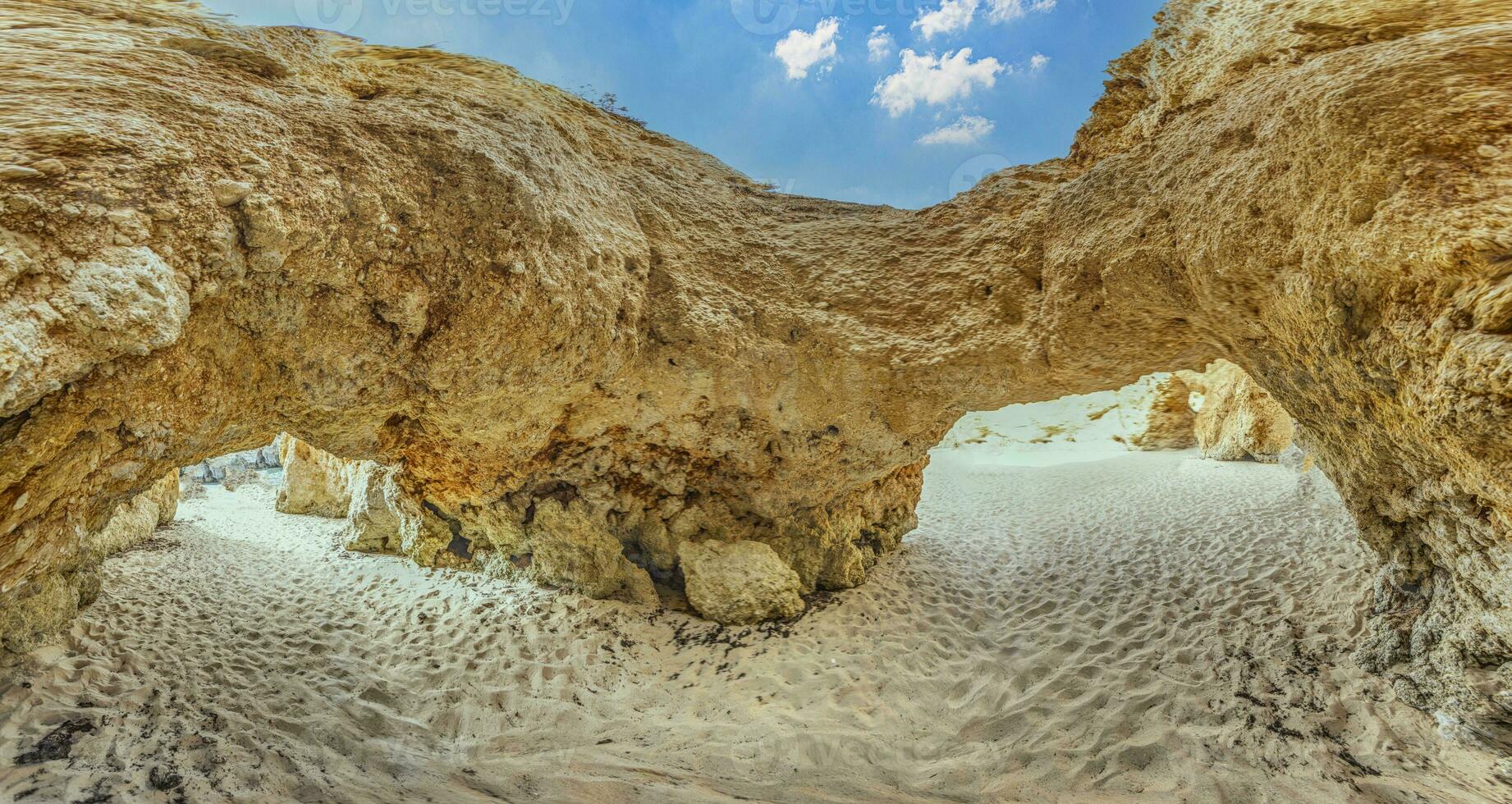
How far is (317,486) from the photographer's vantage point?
1103 cm

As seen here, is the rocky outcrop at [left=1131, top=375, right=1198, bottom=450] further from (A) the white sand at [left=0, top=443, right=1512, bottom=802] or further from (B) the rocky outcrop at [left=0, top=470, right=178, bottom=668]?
(B) the rocky outcrop at [left=0, top=470, right=178, bottom=668]

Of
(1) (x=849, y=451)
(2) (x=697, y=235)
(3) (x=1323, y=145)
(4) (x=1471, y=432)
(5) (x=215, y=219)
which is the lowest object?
(1) (x=849, y=451)

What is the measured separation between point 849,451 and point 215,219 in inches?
194

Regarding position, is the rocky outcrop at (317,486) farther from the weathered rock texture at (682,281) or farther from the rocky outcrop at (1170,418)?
the rocky outcrop at (1170,418)

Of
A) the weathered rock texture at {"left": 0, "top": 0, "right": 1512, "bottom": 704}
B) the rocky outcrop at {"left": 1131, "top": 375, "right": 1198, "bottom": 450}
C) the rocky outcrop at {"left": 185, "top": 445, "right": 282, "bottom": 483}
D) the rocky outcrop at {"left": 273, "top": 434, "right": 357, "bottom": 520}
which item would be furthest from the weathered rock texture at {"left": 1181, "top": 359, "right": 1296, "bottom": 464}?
the rocky outcrop at {"left": 185, "top": 445, "right": 282, "bottom": 483}

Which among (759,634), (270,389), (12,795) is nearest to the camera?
(12,795)

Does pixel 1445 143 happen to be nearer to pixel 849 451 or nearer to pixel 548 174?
pixel 849 451

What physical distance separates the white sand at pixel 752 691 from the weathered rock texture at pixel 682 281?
89cm

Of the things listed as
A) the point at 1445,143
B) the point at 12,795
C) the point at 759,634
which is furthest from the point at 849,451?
the point at 12,795

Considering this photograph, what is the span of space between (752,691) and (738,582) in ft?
3.78

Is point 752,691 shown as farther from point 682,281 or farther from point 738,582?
point 682,281

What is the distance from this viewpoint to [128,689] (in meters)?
3.53

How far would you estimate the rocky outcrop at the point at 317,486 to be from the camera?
1096 cm

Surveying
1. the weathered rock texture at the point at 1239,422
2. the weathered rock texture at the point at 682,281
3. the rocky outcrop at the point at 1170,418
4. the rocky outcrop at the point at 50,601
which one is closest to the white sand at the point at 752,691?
the rocky outcrop at the point at 50,601
